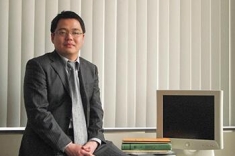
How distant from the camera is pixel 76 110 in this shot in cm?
200

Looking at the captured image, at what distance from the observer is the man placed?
6.14 feet

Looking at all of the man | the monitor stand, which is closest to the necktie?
the man

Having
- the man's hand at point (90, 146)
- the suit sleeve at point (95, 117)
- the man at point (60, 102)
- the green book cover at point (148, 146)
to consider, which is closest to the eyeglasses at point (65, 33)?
the man at point (60, 102)

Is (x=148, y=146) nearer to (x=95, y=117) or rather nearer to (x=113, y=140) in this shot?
(x=95, y=117)

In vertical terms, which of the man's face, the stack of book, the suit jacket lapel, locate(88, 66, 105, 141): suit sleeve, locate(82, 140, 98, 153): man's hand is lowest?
the stack of book

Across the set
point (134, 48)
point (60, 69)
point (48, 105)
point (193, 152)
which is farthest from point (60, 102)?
point (193, 152)

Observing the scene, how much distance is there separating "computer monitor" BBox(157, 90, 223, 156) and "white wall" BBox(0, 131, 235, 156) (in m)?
0.33

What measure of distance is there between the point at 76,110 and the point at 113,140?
24.4 inches

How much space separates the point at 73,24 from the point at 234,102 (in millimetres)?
1449

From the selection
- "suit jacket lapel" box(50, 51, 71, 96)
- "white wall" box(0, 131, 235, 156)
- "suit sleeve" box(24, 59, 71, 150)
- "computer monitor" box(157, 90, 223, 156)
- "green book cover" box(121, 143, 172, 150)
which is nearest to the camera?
"suit sleeve" box(24, 59, 71, 150)

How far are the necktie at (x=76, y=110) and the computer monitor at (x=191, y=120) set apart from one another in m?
0.54

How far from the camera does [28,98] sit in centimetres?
191

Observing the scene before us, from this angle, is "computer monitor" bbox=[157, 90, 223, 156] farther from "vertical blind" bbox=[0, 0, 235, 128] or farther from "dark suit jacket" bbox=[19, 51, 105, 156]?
"dark suit jacket" bbox=[19, 51, 105, 156]

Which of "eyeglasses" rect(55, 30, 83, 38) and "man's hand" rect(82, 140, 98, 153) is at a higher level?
"eyeglasses" rect(55, 30, 83, 38)
